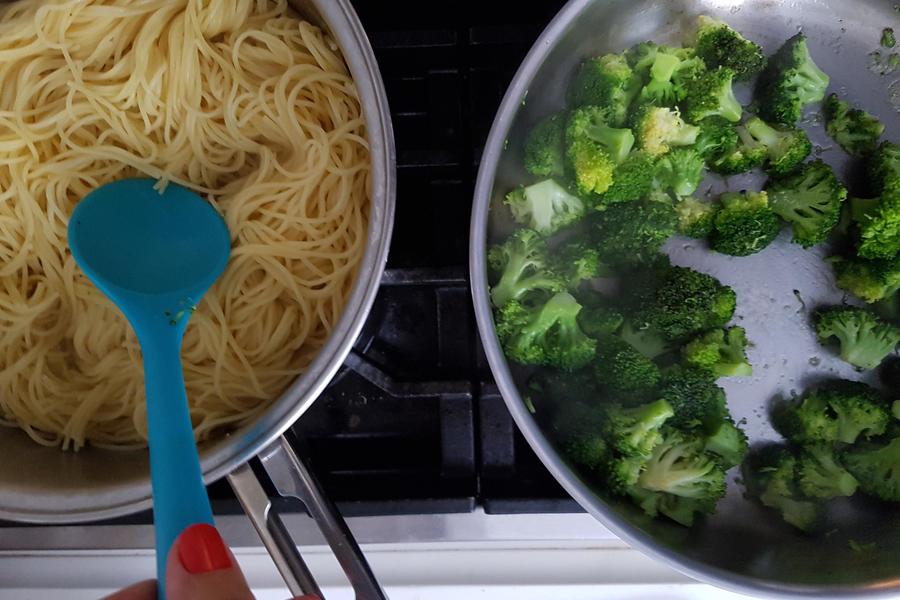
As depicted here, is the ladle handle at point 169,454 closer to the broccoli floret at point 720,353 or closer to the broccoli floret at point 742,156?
the broccoli floret at point 720,353

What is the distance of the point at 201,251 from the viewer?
1.25 metres

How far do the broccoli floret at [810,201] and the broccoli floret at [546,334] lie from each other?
0.47m

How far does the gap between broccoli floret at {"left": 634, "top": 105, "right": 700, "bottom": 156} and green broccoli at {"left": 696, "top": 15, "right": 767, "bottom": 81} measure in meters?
0.16

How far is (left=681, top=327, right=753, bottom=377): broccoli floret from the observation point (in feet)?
4.34

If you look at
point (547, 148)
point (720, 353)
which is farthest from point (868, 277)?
point (547, 148)

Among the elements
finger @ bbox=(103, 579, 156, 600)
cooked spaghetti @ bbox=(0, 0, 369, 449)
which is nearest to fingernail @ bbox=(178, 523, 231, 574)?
finger @ bbox=(103, 579, 156, 600)

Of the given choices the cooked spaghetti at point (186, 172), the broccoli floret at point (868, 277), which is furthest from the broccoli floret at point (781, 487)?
the cooked spaghetti at point (186, 172)

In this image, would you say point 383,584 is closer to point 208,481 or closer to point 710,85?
point 208,481

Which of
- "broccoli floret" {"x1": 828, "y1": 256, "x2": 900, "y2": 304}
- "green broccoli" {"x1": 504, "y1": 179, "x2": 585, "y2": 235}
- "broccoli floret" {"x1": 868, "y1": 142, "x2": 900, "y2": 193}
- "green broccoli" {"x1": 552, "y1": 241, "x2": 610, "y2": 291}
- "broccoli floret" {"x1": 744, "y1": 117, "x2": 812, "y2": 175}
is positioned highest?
"broccoli floret" {"x1": 744, "y1": 117, "x2": 812, "y2": 175}

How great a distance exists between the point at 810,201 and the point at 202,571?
1256 mm

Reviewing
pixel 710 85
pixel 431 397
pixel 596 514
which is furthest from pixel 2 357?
pixel 710 85

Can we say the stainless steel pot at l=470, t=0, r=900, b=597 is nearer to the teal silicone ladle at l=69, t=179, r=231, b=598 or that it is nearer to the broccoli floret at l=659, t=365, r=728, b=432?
the broccoli floret at l=659, t=365, r=728, b=432

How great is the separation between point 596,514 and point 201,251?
2.75ft

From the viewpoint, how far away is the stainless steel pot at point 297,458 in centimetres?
106
